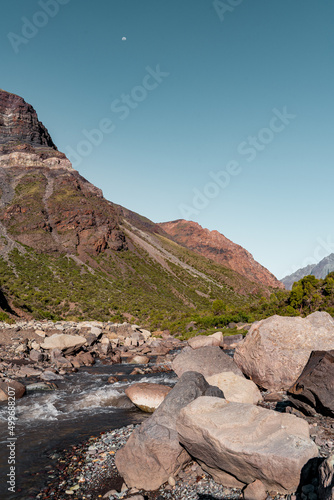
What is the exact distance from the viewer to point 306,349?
11.2 metres

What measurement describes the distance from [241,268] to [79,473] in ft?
632

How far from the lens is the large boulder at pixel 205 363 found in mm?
12812

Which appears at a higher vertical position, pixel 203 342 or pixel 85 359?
pixel 203 342

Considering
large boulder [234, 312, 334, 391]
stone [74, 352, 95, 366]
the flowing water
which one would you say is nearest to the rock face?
stone [74, 352, 95, 366]

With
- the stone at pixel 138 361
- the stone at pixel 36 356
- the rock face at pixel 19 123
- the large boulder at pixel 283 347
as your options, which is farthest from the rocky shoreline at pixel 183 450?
the rock face at pixel 19 123

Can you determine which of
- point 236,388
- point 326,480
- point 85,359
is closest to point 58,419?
point 236,388

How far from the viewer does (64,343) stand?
22.1 m

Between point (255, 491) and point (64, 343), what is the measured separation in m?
18.8

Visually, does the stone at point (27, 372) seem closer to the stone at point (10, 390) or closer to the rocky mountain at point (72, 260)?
the stone at point (10, 390)

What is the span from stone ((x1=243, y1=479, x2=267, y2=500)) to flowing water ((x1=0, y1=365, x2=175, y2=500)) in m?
4.92

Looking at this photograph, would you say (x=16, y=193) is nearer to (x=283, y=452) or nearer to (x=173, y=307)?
(x=173, y=307)

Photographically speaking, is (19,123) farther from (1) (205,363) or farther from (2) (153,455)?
(2) (153,455)

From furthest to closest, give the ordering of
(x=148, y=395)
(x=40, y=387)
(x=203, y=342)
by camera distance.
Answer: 1. (x=203, y=342)
2. (x=40, y=387)
3. (x=148, y=395)

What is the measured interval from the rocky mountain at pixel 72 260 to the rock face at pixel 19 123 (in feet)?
1.27
